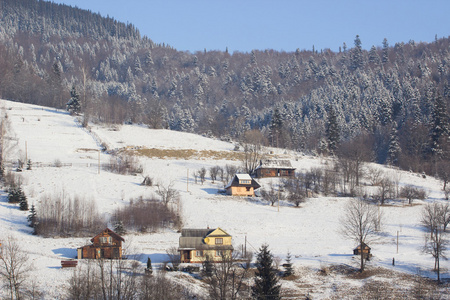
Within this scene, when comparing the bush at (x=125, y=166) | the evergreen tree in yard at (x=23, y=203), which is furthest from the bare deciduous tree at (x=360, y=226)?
Result: the evergreen tree in yard at (x=23, y=203)

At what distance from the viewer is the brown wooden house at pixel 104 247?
38938mm

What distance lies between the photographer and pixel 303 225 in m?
54.1

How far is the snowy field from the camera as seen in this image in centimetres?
3944

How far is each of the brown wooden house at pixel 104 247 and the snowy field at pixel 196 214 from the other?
54.4 inches

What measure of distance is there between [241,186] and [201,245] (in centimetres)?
2667

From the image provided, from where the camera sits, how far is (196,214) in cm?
5478

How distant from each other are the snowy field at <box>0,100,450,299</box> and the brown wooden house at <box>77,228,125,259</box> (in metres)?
1.38

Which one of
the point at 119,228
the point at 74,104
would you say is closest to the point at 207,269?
the point at 119,228

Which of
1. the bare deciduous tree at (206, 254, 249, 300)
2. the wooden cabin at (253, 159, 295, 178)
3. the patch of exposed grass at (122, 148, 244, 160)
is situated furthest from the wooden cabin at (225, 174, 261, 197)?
the bare deciduous tree at (206, 254, 249, 300)

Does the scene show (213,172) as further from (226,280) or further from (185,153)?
(226,280)

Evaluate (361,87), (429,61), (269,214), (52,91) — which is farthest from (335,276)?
(429,61)

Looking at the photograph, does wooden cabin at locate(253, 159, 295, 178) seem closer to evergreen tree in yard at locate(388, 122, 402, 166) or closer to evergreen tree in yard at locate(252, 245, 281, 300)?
evergreen tree in yard at locate(388, 122, 402, 166)

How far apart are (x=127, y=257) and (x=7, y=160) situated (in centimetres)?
3853

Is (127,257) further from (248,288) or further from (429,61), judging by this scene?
(429,61)
